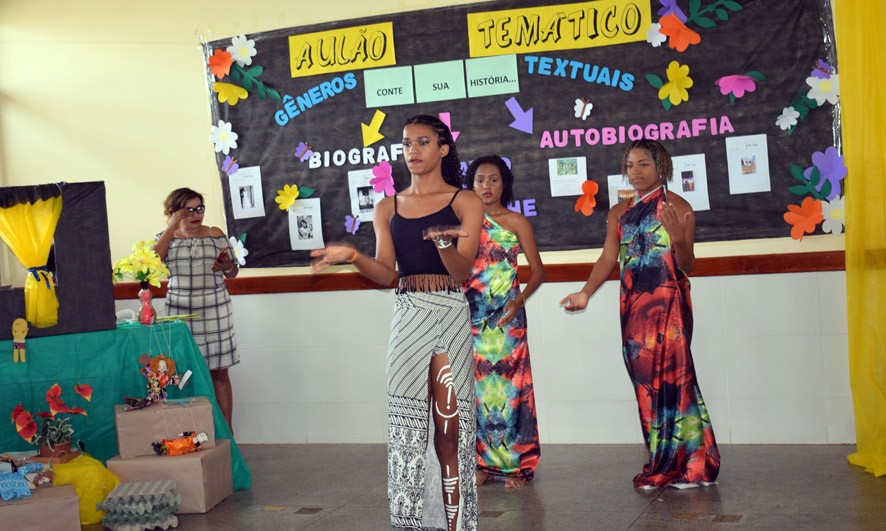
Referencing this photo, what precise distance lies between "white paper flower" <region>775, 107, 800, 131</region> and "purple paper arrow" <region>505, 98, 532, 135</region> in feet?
4.49

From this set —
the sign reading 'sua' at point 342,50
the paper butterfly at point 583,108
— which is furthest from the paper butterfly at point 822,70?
the sign reading 'sua' at point 342,50

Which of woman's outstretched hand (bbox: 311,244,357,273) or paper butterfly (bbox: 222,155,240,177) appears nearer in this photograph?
woman's outstretched hand (bbox: 311,244,357,273)

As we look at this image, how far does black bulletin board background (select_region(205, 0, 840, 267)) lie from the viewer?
17.6 ft

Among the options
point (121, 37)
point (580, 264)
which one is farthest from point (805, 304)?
point (121, 37)

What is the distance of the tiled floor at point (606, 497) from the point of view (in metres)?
4.07

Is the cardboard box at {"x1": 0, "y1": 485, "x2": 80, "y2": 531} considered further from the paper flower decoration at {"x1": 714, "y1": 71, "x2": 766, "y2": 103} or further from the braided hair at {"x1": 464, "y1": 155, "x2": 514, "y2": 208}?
the paper flower decoration at {"x1": 714, "y1": 71, "x2": 766, "y2": 103}

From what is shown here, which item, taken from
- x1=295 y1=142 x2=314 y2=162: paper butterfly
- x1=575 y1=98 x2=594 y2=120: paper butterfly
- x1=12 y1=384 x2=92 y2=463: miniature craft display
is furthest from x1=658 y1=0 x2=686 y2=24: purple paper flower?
x1=12 y1=384 x2=92 y2=463: miniature craft display

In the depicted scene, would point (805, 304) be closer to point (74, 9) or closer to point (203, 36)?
point (203, 36)

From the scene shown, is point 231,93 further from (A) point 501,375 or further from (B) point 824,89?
(B) point 824,89

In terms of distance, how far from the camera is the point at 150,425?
472cm

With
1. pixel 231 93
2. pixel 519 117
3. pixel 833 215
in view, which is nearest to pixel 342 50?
pixel 231 93

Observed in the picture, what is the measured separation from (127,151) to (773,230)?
163 inches

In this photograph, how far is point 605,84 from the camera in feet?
18.7

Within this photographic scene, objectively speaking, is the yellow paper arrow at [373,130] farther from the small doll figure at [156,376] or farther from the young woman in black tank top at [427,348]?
the young woman in black tank top at [427,348]
